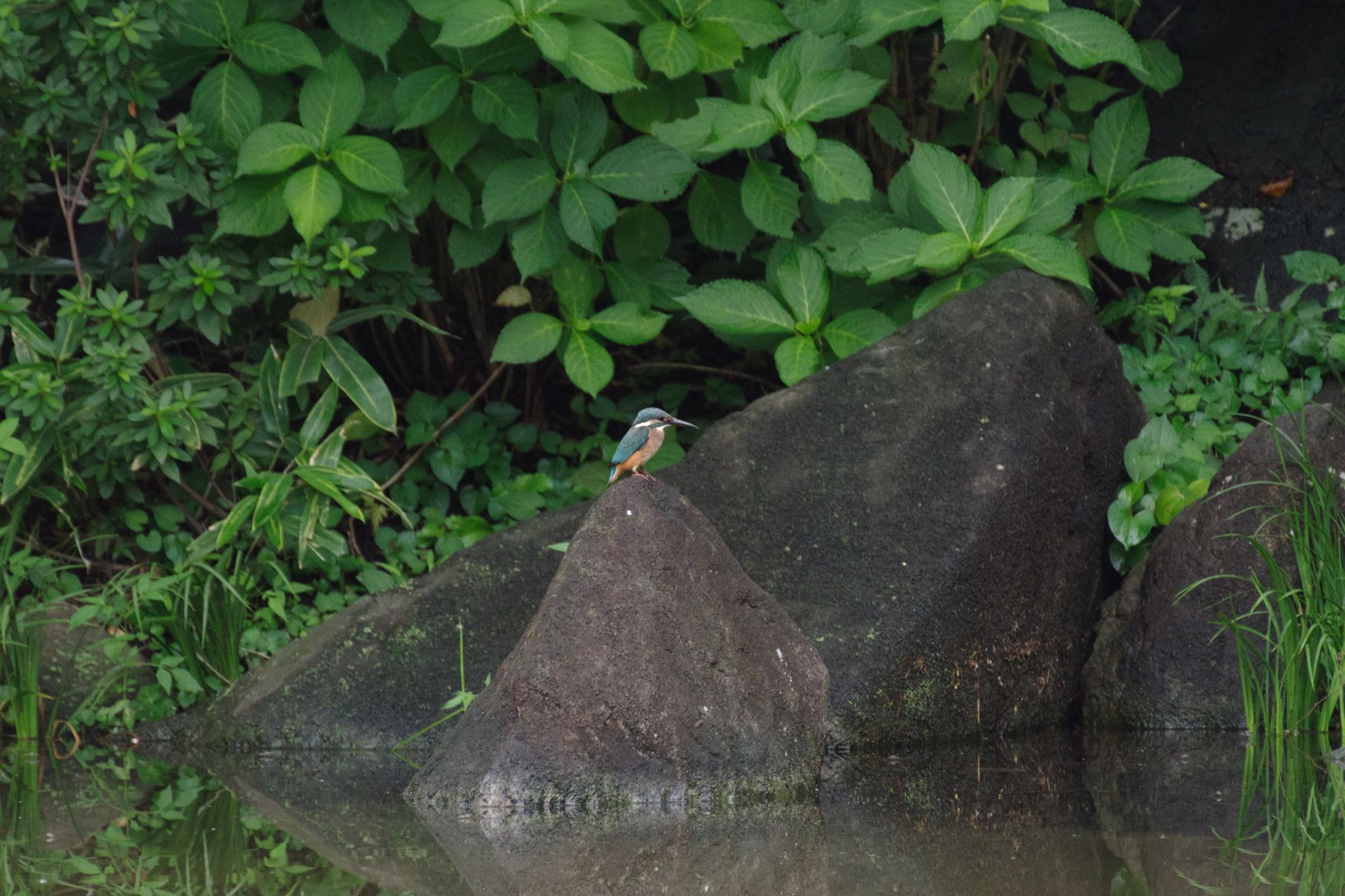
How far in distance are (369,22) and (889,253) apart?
2.12 meters

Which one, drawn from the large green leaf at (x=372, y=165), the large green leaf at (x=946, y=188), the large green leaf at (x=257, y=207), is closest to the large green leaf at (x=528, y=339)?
the large green leaf at (x=372, y=165)

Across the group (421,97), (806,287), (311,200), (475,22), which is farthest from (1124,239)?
(311,200)

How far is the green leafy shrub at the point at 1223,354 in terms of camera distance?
18.2 feet

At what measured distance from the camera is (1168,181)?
583 cm

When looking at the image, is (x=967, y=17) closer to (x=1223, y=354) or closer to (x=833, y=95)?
(x=833, y=95)

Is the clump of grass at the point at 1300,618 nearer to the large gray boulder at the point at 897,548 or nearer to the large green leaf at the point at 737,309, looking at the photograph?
the large gray boulder at the point at 897,548

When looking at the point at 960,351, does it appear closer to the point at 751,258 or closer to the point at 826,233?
the point at 826,233

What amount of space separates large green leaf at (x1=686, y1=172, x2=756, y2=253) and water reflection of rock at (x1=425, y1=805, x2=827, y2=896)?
8.91 feet

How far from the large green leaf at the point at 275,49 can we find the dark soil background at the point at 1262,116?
3824 millimetres

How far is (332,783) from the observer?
4227 mm

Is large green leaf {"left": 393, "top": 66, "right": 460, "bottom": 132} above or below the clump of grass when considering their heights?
above

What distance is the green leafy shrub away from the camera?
5535mm

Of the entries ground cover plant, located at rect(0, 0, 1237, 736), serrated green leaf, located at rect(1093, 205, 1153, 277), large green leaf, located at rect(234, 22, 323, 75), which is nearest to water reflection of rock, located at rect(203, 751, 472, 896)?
ground cover plant, located at rect(0, 0, 1237, 736)

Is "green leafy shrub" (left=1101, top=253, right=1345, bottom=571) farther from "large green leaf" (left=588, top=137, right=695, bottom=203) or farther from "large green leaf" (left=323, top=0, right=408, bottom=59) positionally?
"large green leaf" (left=323, top=0, right=408, bottom=59)
